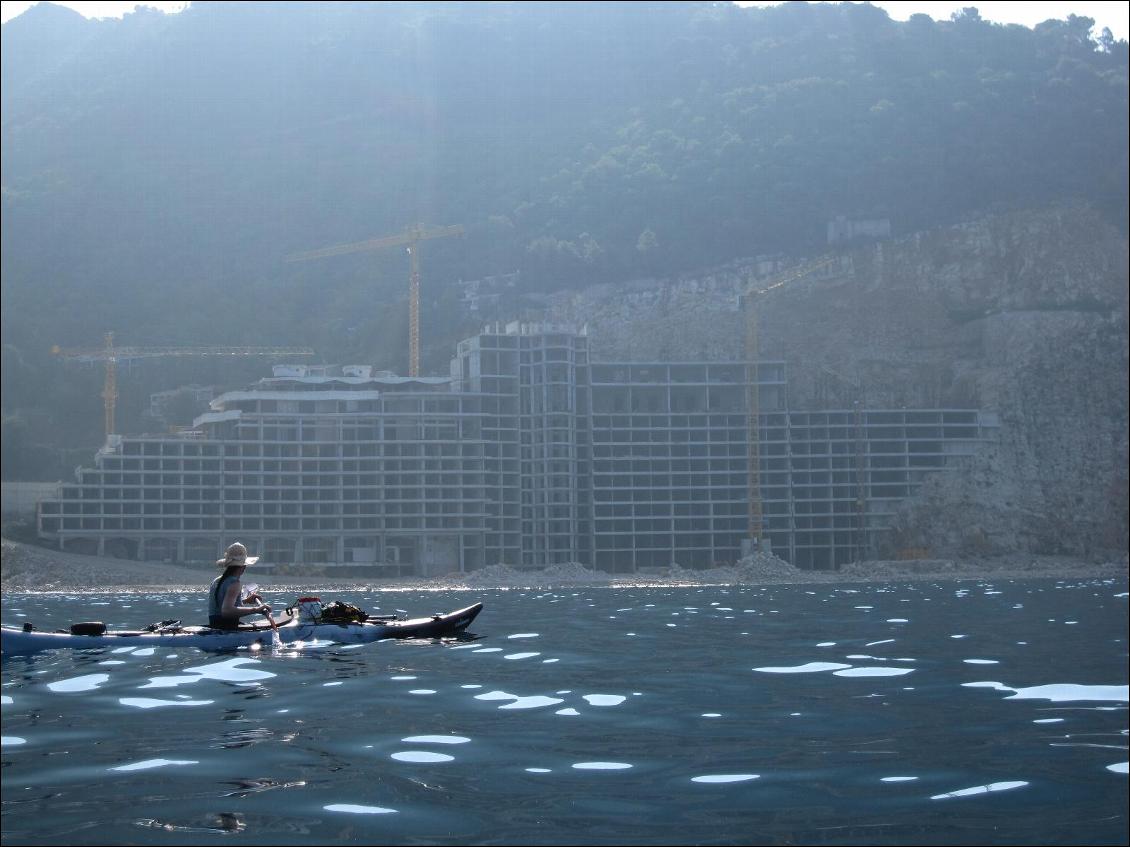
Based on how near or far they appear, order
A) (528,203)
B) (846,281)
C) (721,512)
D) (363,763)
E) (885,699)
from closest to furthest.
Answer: (363,763)
(885,699)
(721,512)
(846,281)
(528,203)

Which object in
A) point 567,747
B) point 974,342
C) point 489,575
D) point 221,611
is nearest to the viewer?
point 567,747

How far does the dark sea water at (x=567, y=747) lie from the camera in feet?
31.9

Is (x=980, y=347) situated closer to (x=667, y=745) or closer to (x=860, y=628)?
(x=860, y=628)

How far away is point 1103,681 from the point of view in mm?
19109

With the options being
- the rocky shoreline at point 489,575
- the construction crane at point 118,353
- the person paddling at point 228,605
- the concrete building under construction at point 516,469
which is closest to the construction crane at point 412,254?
the construction crane at point 118,353

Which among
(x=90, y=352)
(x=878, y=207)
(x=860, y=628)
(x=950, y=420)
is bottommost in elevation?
(x=860, y=628)

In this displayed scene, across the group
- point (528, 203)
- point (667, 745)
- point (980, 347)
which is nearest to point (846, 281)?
point (980, 347)

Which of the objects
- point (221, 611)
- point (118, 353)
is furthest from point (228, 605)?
point (118, 353)

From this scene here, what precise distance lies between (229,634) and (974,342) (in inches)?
4757

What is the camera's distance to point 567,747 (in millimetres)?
13281

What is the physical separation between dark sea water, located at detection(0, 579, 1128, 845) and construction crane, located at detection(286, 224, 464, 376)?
12842cm

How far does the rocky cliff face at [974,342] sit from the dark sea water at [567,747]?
10222 centimetres

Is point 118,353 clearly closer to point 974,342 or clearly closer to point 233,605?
point 974,342

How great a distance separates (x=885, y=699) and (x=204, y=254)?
188 metres
